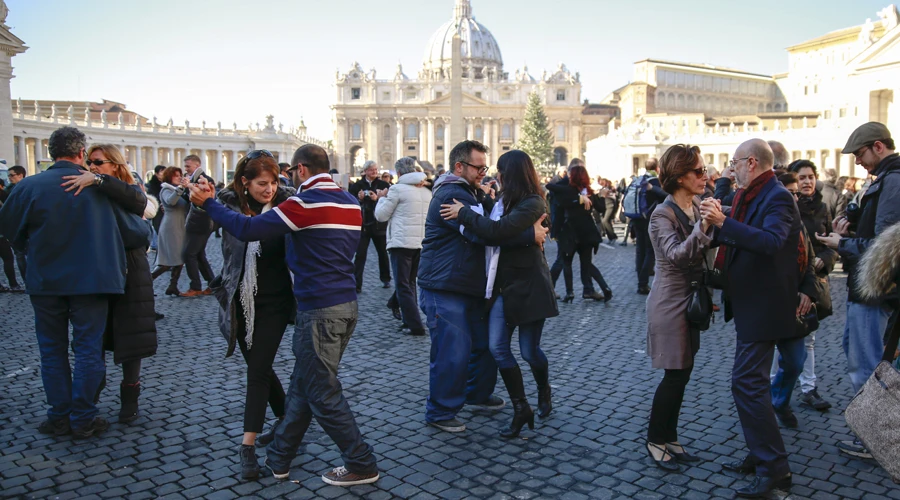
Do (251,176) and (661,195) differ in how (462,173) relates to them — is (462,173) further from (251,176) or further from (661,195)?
(661,195)

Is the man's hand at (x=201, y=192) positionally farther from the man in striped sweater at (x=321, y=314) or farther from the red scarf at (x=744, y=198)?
the red scarf at (x=744, y=198)

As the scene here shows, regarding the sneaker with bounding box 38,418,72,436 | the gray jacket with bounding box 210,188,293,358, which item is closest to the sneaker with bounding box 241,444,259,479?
the gray jacket with bounding box 210,188,293,358

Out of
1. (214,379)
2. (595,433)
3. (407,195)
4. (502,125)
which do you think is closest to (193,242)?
(407,195)

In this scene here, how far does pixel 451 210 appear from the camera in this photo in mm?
4117

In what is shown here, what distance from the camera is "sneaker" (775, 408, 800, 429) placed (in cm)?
436

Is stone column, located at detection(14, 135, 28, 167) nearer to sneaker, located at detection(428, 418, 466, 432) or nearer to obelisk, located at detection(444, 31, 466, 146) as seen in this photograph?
obelisk, located at detection(444, 31, 466, 146)

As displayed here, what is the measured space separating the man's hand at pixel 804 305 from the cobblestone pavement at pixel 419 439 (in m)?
0.81

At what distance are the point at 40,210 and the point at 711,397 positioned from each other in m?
4.59

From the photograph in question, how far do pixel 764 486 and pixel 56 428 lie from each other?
4.02 meters

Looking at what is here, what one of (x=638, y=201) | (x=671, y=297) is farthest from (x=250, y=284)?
(x=638, y=201)

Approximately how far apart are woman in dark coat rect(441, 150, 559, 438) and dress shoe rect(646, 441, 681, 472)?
735mm

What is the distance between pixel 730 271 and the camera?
11.6ft

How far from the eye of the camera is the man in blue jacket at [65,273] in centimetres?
422

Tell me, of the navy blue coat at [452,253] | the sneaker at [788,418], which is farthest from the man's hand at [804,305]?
the navy blue coat at [452,253]
